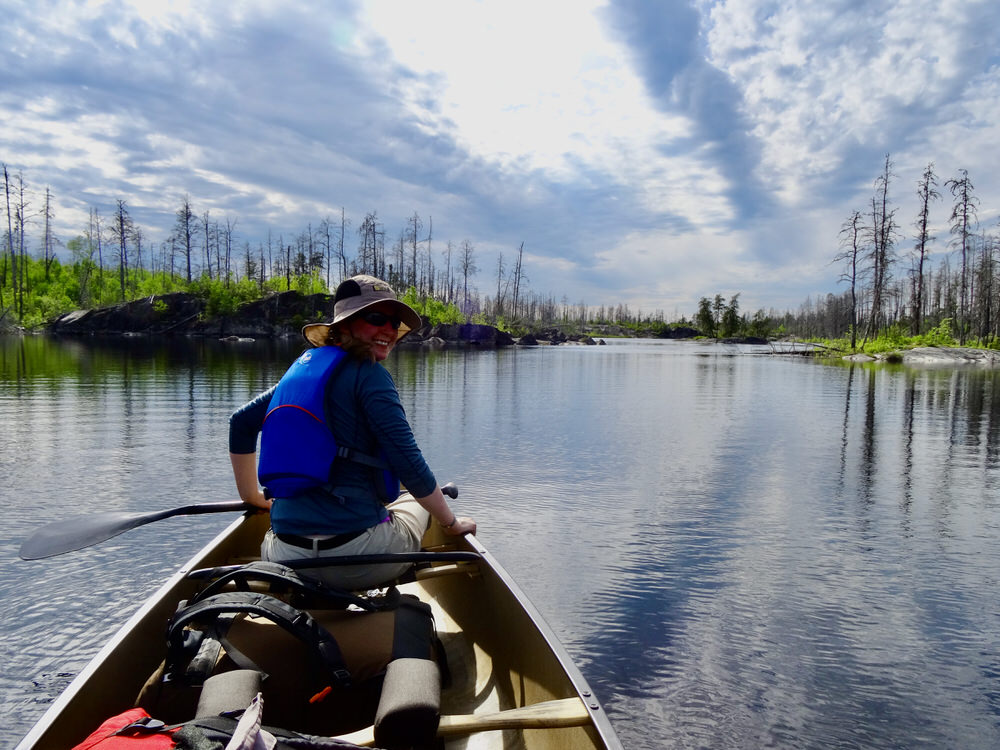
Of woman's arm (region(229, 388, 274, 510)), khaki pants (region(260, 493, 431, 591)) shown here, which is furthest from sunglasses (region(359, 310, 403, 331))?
khaki pants (region(260, 493, 431, 591))

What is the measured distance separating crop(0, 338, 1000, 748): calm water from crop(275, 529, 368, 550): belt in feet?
6.32

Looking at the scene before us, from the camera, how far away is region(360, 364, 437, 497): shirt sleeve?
2.97m

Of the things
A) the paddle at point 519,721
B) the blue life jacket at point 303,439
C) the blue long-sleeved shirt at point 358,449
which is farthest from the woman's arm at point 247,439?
the paddle at point 519,721

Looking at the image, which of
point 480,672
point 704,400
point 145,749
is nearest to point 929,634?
point 480,672

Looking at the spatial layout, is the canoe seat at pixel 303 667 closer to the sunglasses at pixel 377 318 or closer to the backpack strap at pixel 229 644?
the backpack strap at pixel 229 644

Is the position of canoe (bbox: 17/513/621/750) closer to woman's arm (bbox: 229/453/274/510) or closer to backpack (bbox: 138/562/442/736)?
backpack (bbox: 138/562/442/736)

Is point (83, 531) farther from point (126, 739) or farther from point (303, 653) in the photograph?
point (126, 739)

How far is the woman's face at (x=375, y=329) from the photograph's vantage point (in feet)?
10.4

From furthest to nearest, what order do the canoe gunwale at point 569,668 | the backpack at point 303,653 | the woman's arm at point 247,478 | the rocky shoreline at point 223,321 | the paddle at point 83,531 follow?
1. the rocky shoreline at point 223,321
2. the paddle at point 83,531
3. the woman's arm at point 247,478
4. the backpack at point 303,653
5. the canoe gunwale at point 569,668

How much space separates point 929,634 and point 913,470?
5.97 m

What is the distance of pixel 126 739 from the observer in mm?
1756

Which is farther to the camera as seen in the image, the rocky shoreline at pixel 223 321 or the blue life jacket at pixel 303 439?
the rocky shoreline at pixel 223 321

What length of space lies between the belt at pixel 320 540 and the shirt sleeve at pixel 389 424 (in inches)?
15.0

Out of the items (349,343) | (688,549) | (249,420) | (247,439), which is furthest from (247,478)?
(688,549)
